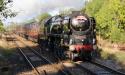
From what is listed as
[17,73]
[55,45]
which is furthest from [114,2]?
[17,73]

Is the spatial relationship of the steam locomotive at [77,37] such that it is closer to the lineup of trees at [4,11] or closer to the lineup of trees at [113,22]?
the lineup of trees at [4,11]

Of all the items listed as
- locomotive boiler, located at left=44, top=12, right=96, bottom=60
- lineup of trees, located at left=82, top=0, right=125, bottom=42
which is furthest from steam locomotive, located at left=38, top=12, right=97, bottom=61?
lineup of trees, located at left=82, top=0, right=125, bottom=42

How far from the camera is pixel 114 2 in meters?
43.0

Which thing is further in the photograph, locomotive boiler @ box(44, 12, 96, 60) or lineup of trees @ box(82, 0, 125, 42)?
lineup of trees @ box(82, 0, 125, 42)

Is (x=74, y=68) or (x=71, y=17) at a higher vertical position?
(x=71, y=17)

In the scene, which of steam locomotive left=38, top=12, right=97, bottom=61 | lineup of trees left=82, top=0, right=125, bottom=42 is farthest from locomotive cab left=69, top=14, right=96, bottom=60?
lineup of trees left=82, top=0, right=125, bottom=42

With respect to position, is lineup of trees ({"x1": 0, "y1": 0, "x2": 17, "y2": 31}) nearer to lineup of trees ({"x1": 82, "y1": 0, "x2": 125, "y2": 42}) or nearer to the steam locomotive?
the steam locomotive

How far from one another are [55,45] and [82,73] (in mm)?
9228

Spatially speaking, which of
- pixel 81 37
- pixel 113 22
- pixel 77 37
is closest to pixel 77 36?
pixel 77 37

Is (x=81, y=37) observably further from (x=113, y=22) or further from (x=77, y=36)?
(x=113, y=22)

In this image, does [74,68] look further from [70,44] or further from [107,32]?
[107,32]

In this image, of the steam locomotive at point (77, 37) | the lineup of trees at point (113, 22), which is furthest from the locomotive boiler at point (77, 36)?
the lineup of trees at point (113, 22)

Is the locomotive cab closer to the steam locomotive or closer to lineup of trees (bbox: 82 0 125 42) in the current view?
the steam locomotive

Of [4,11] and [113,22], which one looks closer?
[4,11]
